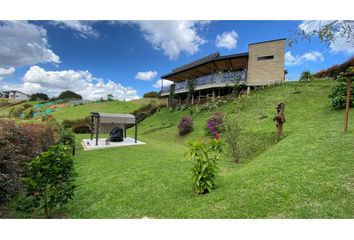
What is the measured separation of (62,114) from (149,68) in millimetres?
11525

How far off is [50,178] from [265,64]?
18737 mm

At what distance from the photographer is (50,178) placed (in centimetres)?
319

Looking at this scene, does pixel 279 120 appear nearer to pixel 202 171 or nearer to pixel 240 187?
pixel 240 187

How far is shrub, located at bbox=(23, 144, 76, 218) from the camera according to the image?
312cm

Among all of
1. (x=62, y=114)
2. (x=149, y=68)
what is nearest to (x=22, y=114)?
(x=62, y=114)

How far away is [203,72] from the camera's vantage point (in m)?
24.9

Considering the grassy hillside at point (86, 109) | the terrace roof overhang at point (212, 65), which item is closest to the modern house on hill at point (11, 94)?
the grassy hillside at point (86, 109)

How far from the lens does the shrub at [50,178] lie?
10.2ft

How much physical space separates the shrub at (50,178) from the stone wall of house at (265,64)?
18.1 meters

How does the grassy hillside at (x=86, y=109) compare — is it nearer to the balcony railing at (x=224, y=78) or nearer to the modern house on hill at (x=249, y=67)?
the balcony railing at (x=224, y=78)

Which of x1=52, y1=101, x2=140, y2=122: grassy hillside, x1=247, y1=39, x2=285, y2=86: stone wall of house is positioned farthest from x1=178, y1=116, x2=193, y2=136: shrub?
x1=247, y1=39, x2=285, y2=86: stone wall of house

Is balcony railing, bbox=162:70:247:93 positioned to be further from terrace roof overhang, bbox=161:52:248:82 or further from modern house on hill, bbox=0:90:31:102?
modern house on hill, bbox=0:90:31:102

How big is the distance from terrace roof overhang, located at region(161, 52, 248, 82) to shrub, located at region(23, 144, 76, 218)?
720 inches
